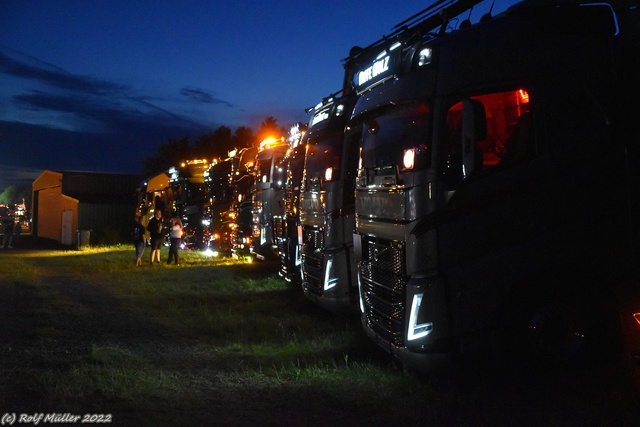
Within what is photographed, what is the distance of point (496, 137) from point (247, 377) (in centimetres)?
371

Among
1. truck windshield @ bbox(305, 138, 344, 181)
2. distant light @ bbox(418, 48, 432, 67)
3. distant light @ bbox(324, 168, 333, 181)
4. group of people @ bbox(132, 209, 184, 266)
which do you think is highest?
distant light @ bbox(418, 48, 432, 67)

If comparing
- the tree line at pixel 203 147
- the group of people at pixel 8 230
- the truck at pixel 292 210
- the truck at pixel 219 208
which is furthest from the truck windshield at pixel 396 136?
the tree line at pixel 203 147

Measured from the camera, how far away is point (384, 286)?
7.39m

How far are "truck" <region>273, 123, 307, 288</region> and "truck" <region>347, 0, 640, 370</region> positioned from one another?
5675 millimetres

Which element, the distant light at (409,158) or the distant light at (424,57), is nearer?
the distant light at (409,158)

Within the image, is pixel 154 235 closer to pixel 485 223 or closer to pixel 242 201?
pixel 242 201

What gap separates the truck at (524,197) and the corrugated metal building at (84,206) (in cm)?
3096

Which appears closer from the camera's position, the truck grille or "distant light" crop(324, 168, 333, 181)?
the truck grille

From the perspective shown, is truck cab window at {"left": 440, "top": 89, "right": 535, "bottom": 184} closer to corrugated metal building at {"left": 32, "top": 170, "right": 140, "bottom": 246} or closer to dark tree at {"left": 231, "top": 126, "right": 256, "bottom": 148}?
corrugated metal building at {"left": 32, "top": 170, "right": 140, "bottom": 246}

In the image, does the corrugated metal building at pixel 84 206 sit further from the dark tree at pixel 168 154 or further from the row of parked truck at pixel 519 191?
the row of parked truck at pixel 519 191

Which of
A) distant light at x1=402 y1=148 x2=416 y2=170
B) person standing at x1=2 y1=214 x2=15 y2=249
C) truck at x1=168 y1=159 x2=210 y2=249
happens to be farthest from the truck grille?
person standing at x1=2 y1=214 x2=15 y2=249

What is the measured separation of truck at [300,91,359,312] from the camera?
10023mm

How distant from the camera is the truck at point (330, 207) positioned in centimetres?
1002

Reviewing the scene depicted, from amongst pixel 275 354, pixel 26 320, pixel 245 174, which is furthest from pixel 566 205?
pixel 245 174
